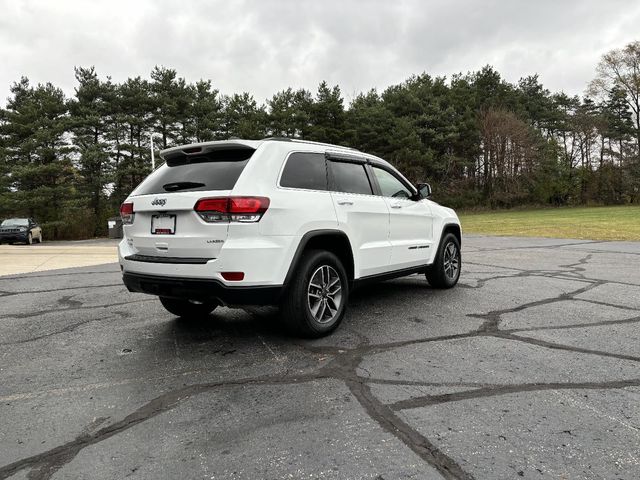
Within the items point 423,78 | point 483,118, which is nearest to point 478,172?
point 483,118

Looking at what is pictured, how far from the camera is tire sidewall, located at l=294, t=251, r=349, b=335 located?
3926 mm

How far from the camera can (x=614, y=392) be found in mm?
2928

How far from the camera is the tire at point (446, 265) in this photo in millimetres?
6219

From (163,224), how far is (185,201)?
1.12 feet

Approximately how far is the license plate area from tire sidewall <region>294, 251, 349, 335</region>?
117 centimetres

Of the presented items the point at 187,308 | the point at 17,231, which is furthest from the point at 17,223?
the point at 187,308

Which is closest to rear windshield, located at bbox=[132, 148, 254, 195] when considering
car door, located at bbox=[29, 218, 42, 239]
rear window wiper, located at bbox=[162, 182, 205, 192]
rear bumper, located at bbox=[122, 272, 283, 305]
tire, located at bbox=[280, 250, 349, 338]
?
rear window wiper, located at bbox=[162, 182, 205, 192]

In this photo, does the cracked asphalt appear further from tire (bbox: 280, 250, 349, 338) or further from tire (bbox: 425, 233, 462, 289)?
tire (bbox: 425, 233, 462, 289)

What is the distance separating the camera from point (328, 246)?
4.36 metres

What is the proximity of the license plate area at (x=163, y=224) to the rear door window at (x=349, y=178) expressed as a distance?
1589 mm

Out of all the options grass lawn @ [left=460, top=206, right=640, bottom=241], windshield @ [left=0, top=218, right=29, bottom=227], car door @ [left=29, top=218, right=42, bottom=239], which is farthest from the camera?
car door @ [left=29, top=218, right=42, bottom=239]

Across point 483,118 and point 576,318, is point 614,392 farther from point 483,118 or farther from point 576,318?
point 483,118

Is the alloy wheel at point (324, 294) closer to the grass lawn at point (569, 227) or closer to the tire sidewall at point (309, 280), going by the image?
the tire sidewall at point (309, 280)

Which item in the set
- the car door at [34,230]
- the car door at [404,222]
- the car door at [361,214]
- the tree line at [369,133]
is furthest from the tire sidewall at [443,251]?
the tree line at [369,133]
